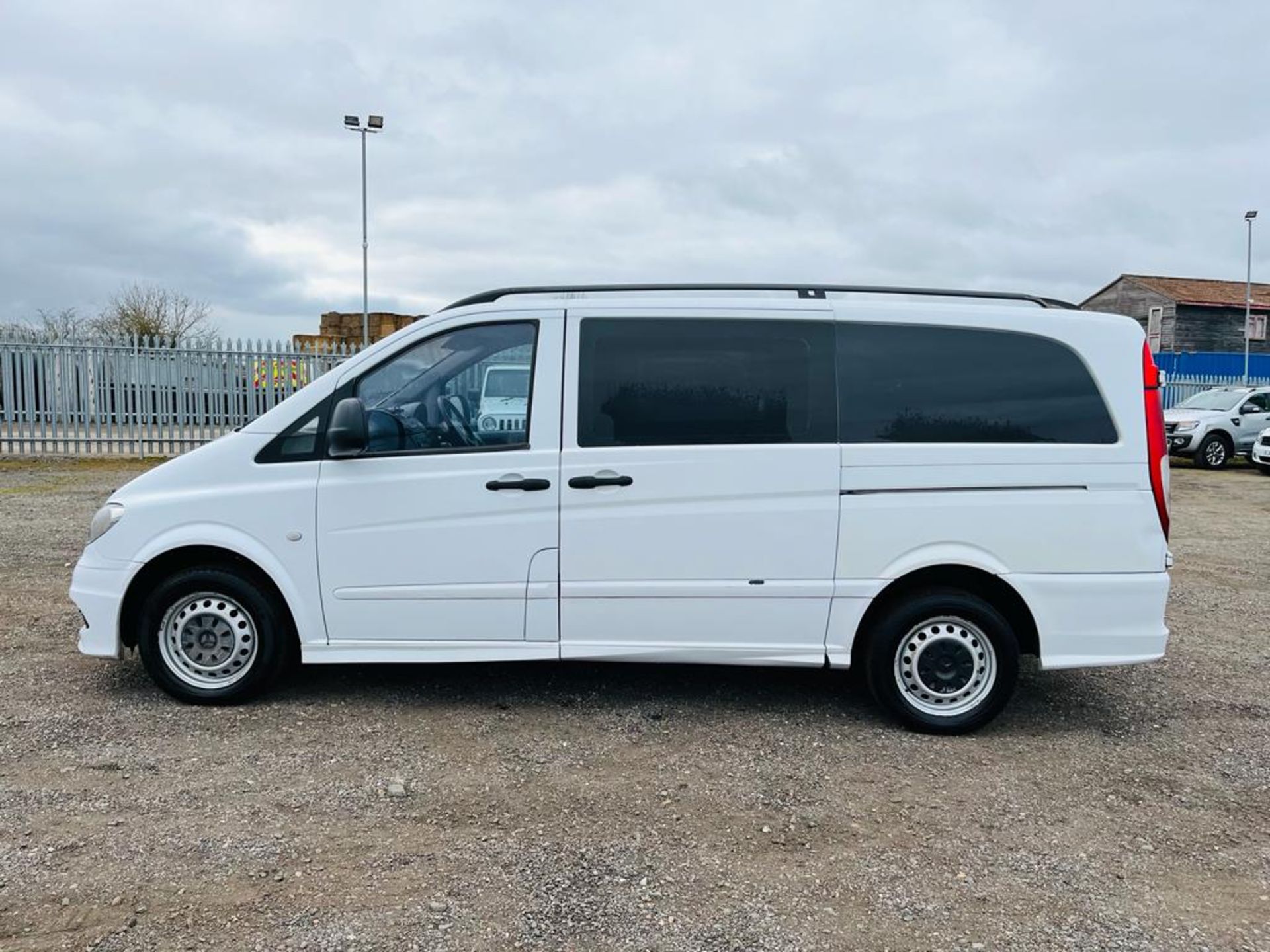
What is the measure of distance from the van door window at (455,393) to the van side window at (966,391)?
1.49 metres

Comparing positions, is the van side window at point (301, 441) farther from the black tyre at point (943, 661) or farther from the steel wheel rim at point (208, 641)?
the black tyre at point (943, 661)

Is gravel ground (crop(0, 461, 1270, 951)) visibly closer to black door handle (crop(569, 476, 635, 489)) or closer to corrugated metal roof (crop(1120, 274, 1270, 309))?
black door handle (crop(569, 476, 635, 489))

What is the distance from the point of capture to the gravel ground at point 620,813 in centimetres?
290

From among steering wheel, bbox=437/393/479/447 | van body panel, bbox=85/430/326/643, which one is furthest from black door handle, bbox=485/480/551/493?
van body panel, bbox=85/430/326/643

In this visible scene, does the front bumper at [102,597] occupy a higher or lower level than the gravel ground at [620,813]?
higher

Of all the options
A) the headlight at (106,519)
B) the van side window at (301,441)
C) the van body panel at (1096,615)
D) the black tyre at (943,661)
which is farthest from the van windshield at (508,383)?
the van body panel at (1096,615)

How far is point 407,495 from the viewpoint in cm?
435

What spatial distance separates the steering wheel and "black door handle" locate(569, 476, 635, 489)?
53 cm

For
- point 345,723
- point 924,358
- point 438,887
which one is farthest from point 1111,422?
point 345,723

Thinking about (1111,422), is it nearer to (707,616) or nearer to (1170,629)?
(707,616)

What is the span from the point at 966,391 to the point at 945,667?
1.28 meters

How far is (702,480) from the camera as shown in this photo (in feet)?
14.0

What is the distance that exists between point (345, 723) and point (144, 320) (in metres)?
34.0

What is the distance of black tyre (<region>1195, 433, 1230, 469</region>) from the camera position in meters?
19.1
